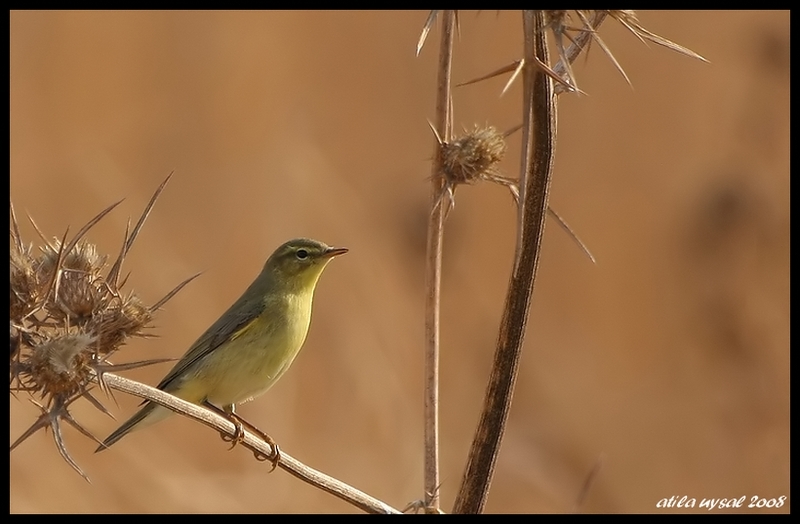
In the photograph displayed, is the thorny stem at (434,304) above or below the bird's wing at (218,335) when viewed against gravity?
above

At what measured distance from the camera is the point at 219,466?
1202cm

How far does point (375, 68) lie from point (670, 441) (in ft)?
23.5

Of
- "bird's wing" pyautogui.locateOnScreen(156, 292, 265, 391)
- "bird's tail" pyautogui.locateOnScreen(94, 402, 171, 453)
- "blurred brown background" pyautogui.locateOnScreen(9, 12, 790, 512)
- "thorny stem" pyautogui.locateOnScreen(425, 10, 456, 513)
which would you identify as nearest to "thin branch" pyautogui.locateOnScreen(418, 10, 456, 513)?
"thorny stem" pyautogui.locateOnScreen(425, 10, 456, 513)

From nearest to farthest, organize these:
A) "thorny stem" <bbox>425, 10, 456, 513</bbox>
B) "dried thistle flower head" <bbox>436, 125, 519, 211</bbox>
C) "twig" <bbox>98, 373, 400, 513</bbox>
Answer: "twig" <bbox>98, 373, 400, 513</bbox>, "thorny stem" <bbox>425, 10, 456, 513</bbox>, "dried thistle flower head" <bbox>436, 125, 519, 211</bbox>

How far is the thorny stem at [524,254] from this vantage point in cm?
246

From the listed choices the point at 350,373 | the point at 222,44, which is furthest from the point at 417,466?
the point at 222,44

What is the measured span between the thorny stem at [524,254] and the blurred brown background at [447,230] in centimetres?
770

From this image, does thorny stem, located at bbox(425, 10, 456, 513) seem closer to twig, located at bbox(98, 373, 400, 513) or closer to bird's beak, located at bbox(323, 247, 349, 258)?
twig, located at bbox(98, 373, 400, 513)

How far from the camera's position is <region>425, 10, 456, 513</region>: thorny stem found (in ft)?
10.6

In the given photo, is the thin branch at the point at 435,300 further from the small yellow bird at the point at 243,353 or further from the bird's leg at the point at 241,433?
the small yellow bird at the point at 243,353

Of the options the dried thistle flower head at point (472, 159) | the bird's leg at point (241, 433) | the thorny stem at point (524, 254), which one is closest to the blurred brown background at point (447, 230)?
the bird's leg at point (241, 433)

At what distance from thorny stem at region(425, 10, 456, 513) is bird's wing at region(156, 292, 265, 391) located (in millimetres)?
2413

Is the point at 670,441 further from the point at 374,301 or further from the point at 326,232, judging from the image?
the point at 326,232

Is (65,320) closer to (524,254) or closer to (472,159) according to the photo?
(524,254)
